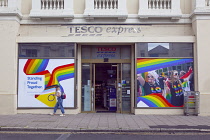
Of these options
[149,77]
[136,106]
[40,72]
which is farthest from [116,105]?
[40,72]

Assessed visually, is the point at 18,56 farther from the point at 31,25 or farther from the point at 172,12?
the point at 172,12

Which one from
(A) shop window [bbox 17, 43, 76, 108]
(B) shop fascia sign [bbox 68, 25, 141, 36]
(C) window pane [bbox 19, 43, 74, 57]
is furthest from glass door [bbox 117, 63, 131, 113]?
(C) window pane [bbox 19, 43, 74, 57]

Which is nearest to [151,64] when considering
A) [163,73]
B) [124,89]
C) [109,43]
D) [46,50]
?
[163,73]

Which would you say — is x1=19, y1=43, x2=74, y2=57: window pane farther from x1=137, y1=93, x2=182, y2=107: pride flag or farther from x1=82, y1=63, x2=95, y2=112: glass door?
x1=137, y1=93, x2=182, y2=107: pride flag

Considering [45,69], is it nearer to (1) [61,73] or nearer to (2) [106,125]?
(1) [61,73]

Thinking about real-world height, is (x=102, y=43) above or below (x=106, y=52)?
above

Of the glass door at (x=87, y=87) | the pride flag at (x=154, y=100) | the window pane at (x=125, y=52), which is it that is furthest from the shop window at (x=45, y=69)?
the pride flag at (x=154, y=100)

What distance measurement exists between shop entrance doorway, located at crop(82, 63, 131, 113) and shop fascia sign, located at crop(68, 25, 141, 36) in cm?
176

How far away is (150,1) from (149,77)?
3.88 metres

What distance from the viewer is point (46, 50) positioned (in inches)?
531

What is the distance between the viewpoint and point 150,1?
44.5 feet

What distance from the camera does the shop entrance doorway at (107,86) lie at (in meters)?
14.3

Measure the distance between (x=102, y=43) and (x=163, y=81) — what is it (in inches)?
144

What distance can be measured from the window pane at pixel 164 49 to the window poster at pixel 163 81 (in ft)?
0.84
